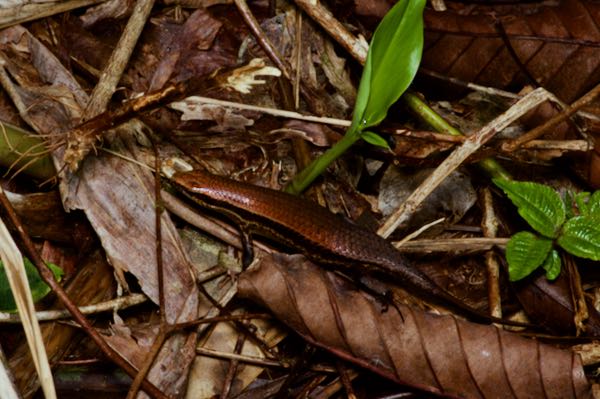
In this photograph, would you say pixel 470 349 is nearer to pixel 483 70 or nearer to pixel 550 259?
pixel 550 259

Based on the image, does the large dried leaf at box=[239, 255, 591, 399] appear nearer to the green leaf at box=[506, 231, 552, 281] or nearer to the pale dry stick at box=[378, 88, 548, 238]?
the green leaf at box=[506, 231, 552, 281]

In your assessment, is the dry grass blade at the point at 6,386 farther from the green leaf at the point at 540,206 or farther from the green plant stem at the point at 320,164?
the green leaf at the point at 540,206

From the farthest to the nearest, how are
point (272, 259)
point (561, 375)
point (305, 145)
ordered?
point (305, 145) → point (272, 259) → point (561, 375)

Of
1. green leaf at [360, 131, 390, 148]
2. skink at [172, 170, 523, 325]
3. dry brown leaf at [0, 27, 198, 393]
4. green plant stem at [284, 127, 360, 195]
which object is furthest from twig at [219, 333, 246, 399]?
green leaf at [360, 131, 390, 148]

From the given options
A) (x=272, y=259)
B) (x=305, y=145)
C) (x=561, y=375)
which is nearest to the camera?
(x=561, y=375)

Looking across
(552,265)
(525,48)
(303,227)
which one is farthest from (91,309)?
(525,48)

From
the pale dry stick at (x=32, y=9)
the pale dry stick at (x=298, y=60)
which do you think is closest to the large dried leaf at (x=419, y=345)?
the pale dry stick at (x=298, y=60)

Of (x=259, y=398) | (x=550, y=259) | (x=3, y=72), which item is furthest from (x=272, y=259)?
(x=3, y=72)

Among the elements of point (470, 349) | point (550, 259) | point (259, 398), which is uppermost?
point (550, 259)
